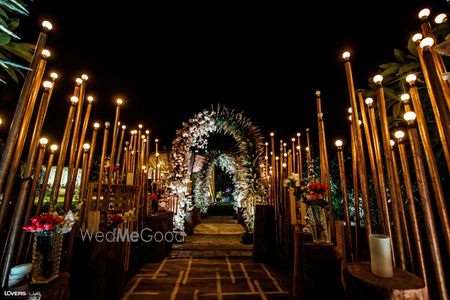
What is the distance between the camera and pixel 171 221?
589cm

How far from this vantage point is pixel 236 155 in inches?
270

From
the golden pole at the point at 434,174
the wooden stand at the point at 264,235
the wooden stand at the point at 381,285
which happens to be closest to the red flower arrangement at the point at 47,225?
the wooden stand at the point at 381,285

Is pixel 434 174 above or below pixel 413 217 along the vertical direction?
above

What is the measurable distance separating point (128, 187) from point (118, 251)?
135 centimetres

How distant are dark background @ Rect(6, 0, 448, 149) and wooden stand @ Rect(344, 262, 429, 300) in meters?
3.40

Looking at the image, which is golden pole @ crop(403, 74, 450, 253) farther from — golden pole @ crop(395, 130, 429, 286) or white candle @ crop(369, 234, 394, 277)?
white candle @ crop(369, 234, 394, 277)

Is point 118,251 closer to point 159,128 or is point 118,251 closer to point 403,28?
point 403,28

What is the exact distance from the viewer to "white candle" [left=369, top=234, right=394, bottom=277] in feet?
4.51

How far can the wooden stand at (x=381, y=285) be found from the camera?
1204mm

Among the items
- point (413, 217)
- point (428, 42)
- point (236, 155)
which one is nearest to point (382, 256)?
point (413, 217)

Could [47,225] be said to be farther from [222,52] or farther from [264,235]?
[222,52]

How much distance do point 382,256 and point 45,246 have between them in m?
2.42

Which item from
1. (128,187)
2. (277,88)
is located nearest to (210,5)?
(277,88)

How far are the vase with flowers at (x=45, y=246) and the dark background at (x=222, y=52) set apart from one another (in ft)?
11.6
